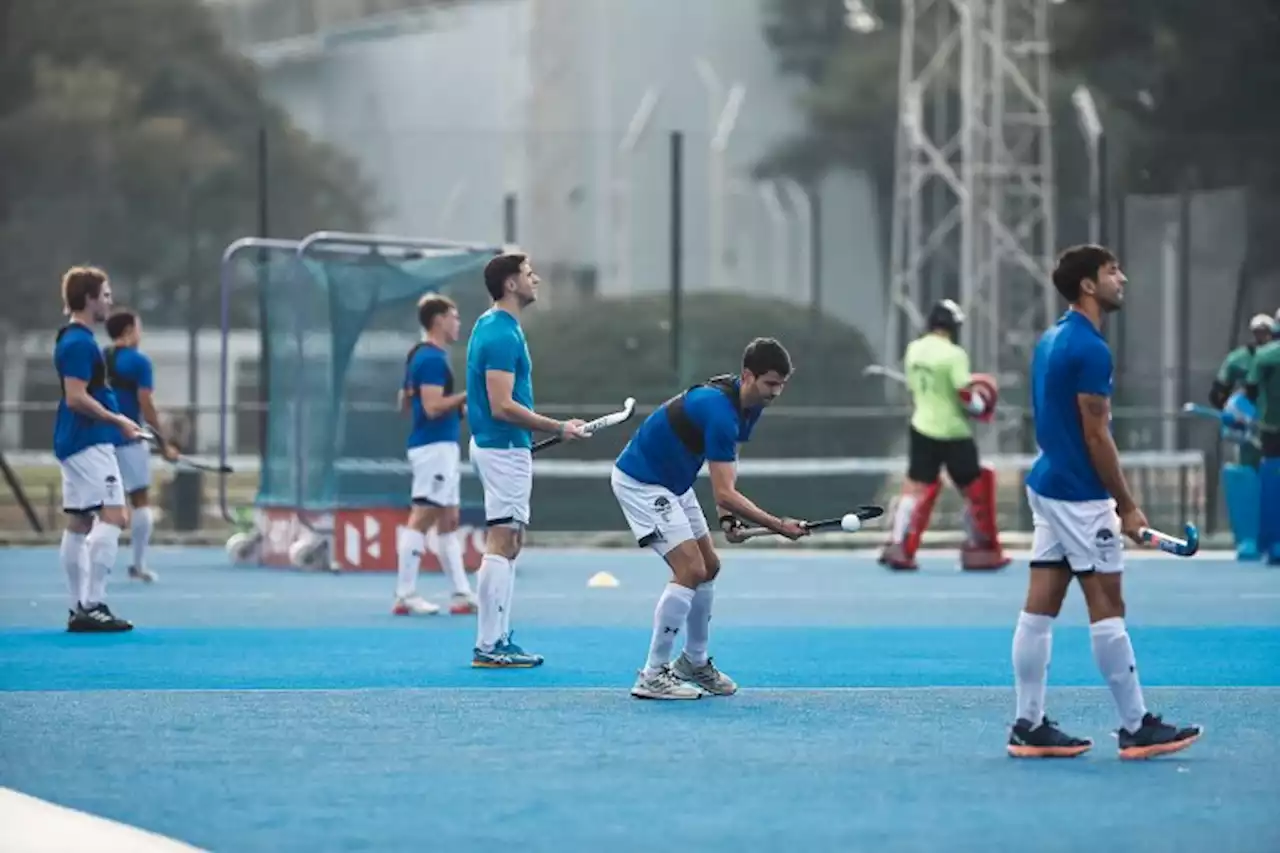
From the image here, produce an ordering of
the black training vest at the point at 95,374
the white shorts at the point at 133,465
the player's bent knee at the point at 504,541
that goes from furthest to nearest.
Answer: the white shorts at the point at 133,465 < the black training vest at the point at 95,374 < the player's bent knee at the point at 504,541

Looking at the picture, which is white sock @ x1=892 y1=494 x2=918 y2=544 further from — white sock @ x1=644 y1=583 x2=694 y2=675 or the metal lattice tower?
white sock @ x1=644 y1=583 x2=694 y2=675

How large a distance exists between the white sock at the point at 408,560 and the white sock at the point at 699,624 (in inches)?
209

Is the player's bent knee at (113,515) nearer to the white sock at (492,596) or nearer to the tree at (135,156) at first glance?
the white sock at (492,596)

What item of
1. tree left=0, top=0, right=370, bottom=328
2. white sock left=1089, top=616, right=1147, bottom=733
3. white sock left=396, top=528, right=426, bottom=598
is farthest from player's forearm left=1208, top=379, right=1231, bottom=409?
tree left=0, top=0, right=370, bottom=328

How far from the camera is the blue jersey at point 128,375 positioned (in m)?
20.5

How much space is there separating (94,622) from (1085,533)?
25.5 ft

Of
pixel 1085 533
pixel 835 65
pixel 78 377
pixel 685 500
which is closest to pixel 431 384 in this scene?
pixel 78 377

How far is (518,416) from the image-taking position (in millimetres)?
13570

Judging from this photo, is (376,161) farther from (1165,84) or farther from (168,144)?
(1165,84)

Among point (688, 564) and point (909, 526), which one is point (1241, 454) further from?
point (688, 564)

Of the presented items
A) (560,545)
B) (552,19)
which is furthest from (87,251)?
(560,545)

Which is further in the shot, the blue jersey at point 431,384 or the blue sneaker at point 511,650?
the blue jersey at point 431,384

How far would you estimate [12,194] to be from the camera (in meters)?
45.3

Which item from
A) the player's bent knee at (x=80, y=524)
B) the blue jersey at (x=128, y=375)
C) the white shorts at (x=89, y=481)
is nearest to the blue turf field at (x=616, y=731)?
the player's bent knee at (x=80, y=524)
